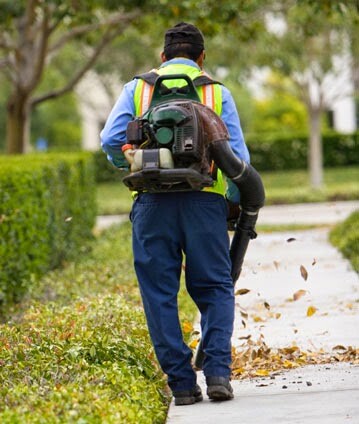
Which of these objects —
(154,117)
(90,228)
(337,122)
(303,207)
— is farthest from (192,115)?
(337,122)

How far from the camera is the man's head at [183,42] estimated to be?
19.3 feet

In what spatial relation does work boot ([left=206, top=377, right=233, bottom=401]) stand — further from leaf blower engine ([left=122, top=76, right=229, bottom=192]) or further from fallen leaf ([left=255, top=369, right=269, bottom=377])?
leaf blower engine ([left=122, top=76, right=229, bottom=192])

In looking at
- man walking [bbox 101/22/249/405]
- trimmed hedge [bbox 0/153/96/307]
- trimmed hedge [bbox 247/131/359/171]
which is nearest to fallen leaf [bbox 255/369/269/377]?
man walking [bbox 101/22/249/405]

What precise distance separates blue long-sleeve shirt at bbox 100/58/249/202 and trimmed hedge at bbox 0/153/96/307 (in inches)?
107

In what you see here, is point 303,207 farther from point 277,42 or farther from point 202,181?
point 202,181

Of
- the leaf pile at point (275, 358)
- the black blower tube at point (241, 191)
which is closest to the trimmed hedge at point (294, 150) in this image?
the leaf pile at point (275, 358)

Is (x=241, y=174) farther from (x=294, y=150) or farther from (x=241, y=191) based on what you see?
(x=294, y=150)

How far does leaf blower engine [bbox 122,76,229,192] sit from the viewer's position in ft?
17.8

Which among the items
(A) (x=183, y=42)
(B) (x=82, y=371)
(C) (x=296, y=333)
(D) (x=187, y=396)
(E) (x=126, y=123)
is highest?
(A) (x=183, y=42)

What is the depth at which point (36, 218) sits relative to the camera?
11.6 m

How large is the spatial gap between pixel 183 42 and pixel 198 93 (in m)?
0.31

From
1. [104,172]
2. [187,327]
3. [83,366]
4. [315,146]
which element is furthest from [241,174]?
[104,172]

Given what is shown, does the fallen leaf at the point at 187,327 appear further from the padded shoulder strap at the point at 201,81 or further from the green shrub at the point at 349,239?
the green shrub at the point at 349,239

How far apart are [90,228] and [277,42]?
1129 centimetres
